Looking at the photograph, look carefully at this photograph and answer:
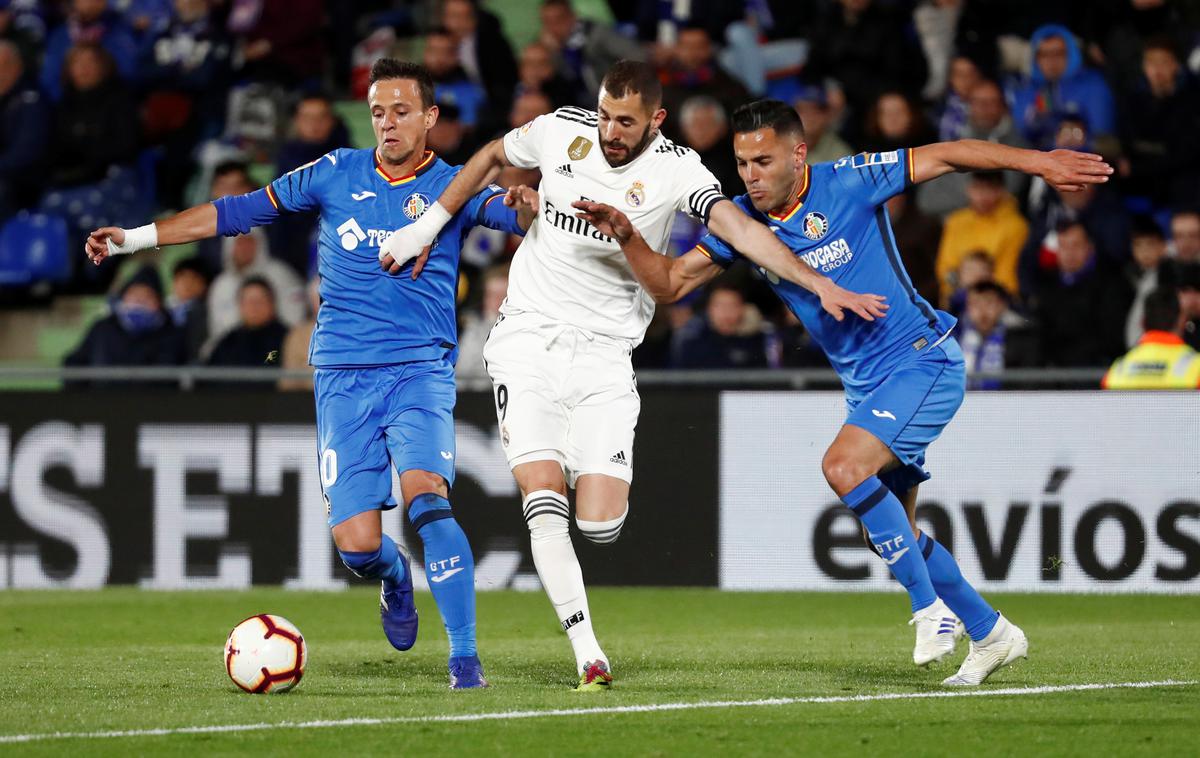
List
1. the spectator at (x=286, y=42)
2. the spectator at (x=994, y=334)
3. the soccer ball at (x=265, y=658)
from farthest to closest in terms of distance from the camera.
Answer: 1. the spectator at (x=286, y=42)
2. the spectator at (x=994, y=334)
3. the soccer ball at (x=265, y=658)

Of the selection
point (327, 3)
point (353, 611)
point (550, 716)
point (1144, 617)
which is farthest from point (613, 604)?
point (327, 3)

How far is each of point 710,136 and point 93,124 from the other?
578cm

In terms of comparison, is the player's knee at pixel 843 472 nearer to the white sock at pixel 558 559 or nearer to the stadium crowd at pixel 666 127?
the white sock at pixel 558 559

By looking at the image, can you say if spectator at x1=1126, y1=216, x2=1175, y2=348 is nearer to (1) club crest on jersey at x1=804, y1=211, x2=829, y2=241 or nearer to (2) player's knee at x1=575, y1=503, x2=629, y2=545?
(1) club crest on jersey at x1=804, y1=211, x2=829, y2=241

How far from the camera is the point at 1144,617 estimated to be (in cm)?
1073

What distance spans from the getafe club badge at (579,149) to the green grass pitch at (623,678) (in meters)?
2.20

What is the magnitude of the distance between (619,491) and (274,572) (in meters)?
5.42

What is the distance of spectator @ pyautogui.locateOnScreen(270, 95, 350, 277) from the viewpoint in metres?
15.4

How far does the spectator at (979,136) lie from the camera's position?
14.4m

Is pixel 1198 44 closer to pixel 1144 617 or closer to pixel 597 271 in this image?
pixel 1144 617

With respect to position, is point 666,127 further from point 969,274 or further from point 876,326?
point 876,326

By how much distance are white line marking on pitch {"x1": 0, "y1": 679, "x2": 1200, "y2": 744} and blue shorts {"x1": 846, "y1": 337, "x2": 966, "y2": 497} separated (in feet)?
3.51

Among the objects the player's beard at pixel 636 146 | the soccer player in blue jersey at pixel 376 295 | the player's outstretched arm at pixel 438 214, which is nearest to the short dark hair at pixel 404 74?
the soccer player in blue jersey at pixel 376 295

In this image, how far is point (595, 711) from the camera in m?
6.64
